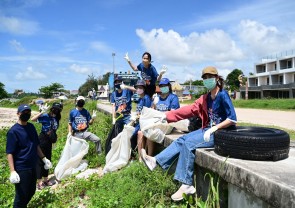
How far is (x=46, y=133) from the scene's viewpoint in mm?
6797

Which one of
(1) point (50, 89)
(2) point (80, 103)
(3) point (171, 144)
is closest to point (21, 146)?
(3) point (171, 144)

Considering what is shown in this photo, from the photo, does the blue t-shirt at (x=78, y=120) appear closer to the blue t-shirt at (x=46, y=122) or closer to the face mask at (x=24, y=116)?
the blue t-shirt at (x=46, y=122)

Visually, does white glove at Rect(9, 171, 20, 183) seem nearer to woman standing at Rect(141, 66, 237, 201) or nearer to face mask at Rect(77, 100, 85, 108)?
woman standing at Rect(141, 66, 237, 201)

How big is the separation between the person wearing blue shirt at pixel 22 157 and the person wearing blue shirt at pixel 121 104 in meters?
2.65

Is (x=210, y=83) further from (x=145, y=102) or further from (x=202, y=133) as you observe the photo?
(x=145, y=102)

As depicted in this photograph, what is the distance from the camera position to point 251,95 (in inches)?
2189

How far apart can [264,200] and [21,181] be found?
3368 millimetres

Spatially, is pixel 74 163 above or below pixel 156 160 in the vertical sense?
below

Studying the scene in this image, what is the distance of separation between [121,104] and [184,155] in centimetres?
352

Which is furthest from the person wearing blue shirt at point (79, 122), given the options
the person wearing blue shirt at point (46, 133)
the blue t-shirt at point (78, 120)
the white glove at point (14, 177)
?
the white glove at point (14, 177)

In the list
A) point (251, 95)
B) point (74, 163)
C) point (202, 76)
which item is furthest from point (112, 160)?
point (251, 95)

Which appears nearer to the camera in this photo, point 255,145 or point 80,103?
point 255,145

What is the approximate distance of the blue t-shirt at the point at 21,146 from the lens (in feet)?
14.7

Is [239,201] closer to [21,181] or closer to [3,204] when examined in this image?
[21,181]
